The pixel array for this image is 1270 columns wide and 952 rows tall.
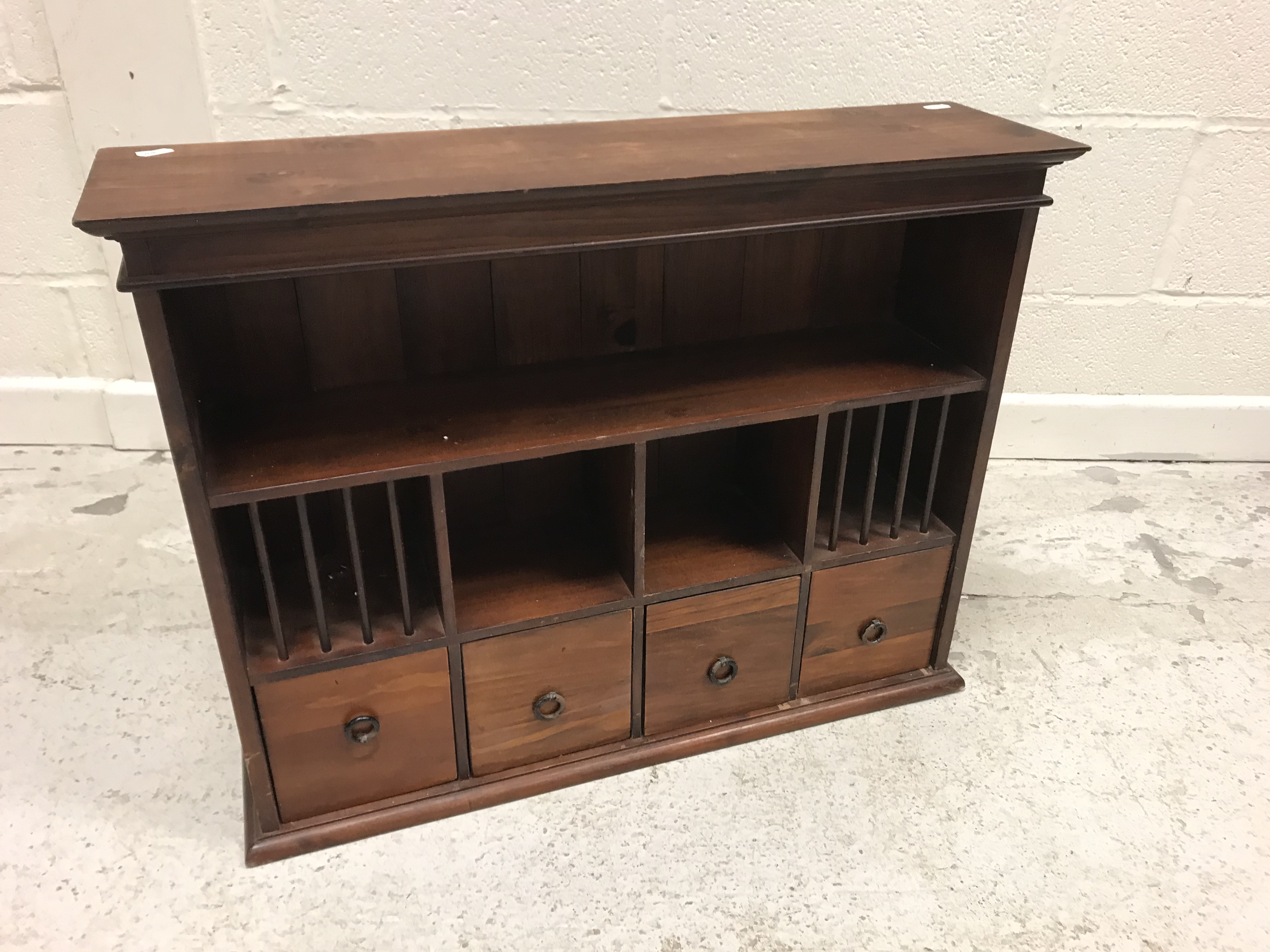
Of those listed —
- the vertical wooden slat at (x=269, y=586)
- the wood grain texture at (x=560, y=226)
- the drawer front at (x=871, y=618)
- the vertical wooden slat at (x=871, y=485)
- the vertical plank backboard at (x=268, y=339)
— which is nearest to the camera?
the wood grain texture at (x=560, y=226)

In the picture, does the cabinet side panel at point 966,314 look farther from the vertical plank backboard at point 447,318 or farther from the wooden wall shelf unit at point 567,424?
the vertical plank backboard at point 447,318

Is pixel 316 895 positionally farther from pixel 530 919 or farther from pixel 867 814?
pixel 867 814

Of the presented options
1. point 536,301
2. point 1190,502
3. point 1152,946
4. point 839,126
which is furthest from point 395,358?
point 1190,502

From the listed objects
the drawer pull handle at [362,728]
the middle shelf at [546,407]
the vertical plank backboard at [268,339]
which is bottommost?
the drawer pull handle at [362,728]

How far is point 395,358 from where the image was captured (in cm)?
130

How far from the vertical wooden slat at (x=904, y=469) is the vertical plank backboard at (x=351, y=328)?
0.68 meters

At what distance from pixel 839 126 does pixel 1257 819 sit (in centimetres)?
108

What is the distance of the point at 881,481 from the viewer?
154 centimetres

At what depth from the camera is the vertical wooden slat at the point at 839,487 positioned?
131 centimetres

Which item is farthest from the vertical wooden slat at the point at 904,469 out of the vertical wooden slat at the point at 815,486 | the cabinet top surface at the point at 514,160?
the cabinet top surface at the point at 514,160

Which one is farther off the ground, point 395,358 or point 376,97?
point 376,97

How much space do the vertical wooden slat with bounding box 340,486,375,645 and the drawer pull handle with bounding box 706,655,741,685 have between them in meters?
0.48

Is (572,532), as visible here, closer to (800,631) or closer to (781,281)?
(800,631)

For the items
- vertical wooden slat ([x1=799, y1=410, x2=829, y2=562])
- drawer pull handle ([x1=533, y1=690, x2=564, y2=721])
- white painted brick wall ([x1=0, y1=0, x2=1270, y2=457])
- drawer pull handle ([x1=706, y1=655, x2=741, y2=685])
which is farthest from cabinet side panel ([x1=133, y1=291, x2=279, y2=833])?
white painted brick wall ([x1=0, y1=0, x2=1270, y2=457])
